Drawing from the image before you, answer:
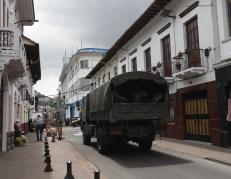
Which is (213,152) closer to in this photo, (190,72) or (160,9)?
(190,72)

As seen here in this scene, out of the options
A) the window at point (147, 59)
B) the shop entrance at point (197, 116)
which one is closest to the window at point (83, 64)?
the window at point (147, 59)

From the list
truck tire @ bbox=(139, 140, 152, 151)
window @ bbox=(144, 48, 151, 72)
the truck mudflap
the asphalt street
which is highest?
window @ bbox=(144, 48, 151, 72)

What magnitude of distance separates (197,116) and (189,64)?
2615mm

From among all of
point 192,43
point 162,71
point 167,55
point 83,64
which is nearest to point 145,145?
point 192,43

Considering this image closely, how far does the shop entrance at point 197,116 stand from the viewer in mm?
19234

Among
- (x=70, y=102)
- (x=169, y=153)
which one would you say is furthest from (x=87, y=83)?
(x=169, y=153)

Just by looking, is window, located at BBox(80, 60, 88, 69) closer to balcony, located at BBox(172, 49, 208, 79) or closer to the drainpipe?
balcony, located at BBox(172, 49, 208, 79)

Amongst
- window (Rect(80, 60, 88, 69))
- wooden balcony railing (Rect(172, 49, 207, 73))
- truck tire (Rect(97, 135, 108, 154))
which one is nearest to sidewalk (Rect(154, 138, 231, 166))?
truck tire (Rect(97, 135, 108, 154))

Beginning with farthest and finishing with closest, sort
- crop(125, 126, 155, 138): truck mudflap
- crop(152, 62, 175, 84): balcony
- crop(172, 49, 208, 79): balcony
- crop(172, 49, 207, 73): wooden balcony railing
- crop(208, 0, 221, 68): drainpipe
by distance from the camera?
crop(152, 62, 175, 84): balcony
crop(172, 49, 207, 73): wooden balcony railing
crop(172, 49, 208, 79): balcony
crop(208, 0, 221, 68): drainpipe
crop(125, 126, 155, 138): truck mudflap

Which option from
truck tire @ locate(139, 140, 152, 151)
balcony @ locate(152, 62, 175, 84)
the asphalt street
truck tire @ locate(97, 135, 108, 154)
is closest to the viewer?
the asphalt street

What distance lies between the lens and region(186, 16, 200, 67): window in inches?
766

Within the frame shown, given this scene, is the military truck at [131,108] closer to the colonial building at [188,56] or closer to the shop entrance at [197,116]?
the colonial building at [188,56]

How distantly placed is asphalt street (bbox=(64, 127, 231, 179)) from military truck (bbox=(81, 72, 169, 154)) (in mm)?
698

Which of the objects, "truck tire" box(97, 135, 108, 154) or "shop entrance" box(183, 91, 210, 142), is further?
"shop entrance" box(183, 91, 210, 142)
